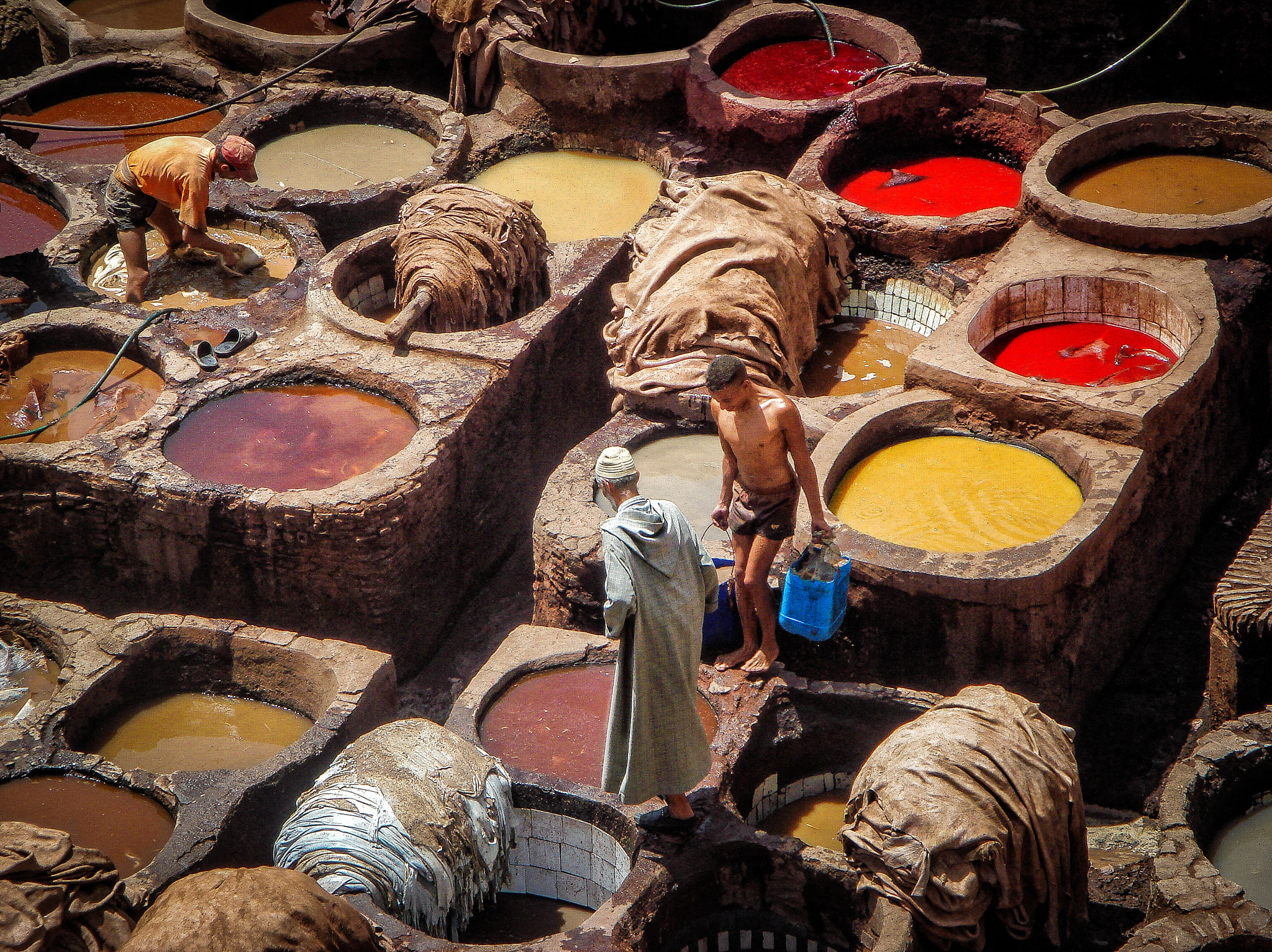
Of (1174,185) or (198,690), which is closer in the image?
(198,690)

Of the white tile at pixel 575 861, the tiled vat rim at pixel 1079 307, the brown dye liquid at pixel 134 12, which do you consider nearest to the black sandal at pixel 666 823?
the white tile at pixel 575 861

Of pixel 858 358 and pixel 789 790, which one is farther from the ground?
pixel 858 358

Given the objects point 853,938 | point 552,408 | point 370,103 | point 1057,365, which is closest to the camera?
point 853,938

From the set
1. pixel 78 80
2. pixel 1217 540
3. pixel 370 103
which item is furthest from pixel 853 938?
pixel 78 80

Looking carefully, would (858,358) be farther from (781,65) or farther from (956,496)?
(781,65)

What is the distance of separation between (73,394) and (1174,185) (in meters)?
7.09

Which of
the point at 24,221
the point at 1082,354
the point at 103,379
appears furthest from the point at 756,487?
the point at 24,221

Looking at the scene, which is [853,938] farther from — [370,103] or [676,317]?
[370,103]

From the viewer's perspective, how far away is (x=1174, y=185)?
31.1 ft

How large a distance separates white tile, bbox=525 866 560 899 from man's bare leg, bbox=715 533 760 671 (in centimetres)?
117

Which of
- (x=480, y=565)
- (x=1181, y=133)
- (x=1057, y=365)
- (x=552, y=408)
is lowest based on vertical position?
(x=480, y=565)

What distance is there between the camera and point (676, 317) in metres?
8.24

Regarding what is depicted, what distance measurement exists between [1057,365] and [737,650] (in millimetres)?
2934

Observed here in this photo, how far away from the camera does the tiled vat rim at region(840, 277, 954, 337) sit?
943cm
